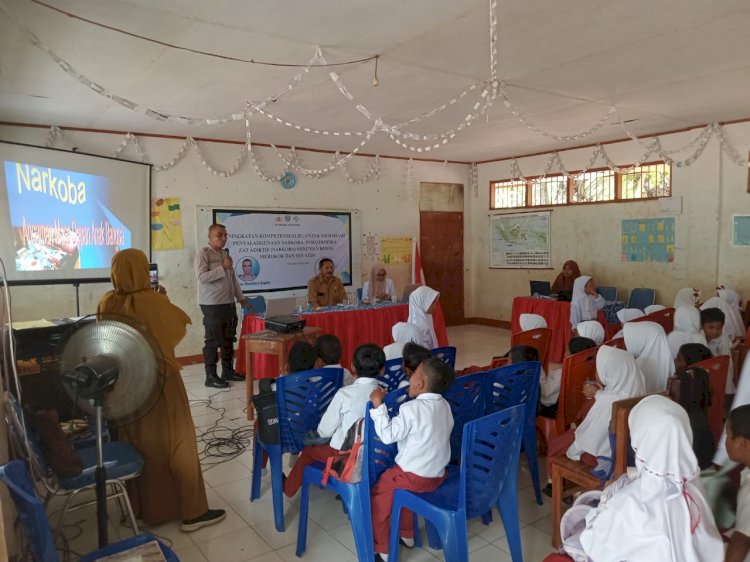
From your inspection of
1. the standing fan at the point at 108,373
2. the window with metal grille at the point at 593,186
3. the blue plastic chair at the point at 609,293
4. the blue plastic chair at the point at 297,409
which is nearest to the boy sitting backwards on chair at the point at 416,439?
the blue plastic chair at the point at 297,409

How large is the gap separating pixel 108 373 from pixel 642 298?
6581mm

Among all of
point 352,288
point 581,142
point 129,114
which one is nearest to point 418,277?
point 352,288

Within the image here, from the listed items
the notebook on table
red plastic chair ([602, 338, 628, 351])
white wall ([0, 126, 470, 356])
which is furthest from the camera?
the notebook on table

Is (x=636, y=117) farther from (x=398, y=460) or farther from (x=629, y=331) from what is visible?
(x=398, y=460)

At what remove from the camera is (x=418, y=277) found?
848 cm

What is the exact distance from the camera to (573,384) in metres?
2.95

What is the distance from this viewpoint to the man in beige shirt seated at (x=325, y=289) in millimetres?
6207

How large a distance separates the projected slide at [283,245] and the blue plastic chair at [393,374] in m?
4.15

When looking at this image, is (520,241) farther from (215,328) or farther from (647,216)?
(215,328)

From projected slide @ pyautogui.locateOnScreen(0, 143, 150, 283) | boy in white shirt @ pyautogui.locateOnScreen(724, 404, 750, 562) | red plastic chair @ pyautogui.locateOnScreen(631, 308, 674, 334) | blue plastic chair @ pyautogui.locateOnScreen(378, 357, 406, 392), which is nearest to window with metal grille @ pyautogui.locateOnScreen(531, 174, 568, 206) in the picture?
red plastic chair @ pyautogui.locateOnScreen(631, 308, 674, 334)

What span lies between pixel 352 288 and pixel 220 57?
4.63m

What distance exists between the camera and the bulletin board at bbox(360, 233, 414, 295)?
8086mm

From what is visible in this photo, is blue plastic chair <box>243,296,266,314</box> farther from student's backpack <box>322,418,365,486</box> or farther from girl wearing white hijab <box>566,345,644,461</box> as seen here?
girl wearing white hijab <box>566,345,644,461</box>

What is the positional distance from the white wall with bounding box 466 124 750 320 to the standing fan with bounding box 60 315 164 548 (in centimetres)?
649
